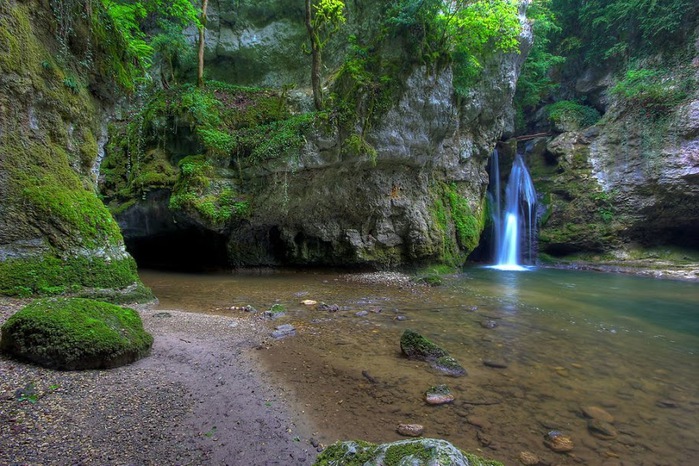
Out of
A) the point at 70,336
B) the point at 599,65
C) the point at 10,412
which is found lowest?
the point at 10,412

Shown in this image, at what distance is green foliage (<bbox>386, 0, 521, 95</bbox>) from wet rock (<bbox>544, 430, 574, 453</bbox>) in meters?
11.2

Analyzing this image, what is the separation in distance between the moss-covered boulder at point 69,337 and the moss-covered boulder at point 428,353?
3254 millimetres

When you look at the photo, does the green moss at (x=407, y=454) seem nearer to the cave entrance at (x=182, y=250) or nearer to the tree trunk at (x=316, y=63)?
the tree trunk at (x=316, y=63)

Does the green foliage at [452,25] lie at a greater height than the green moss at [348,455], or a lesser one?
greater

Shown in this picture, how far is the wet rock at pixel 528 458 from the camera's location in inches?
113

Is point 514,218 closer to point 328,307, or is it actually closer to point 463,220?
point 463,220

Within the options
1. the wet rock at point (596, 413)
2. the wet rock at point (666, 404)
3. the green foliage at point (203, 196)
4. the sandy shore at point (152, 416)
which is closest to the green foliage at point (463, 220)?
the green foliage at point (203, 196)

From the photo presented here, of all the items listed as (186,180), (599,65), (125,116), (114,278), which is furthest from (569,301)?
(599,65)

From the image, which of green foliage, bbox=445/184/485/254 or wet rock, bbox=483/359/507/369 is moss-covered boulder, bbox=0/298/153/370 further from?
green foliage, bbox=445/184/485/254

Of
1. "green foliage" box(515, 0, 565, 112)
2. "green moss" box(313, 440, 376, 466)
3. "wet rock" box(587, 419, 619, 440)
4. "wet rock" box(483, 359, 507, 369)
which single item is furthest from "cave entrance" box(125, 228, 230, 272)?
"green foliage" box(515, 0, 565, 112)

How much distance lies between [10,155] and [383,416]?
6.47 metres

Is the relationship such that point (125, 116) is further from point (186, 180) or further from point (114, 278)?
point (114, 278)

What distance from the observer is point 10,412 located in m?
2.38

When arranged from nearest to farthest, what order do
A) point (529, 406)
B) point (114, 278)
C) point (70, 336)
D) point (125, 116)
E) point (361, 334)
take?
1. point (70, 336)
2. point (529, 406)
3. point (361, 334)
4. point (114, 278)
5. point (125, 116)
